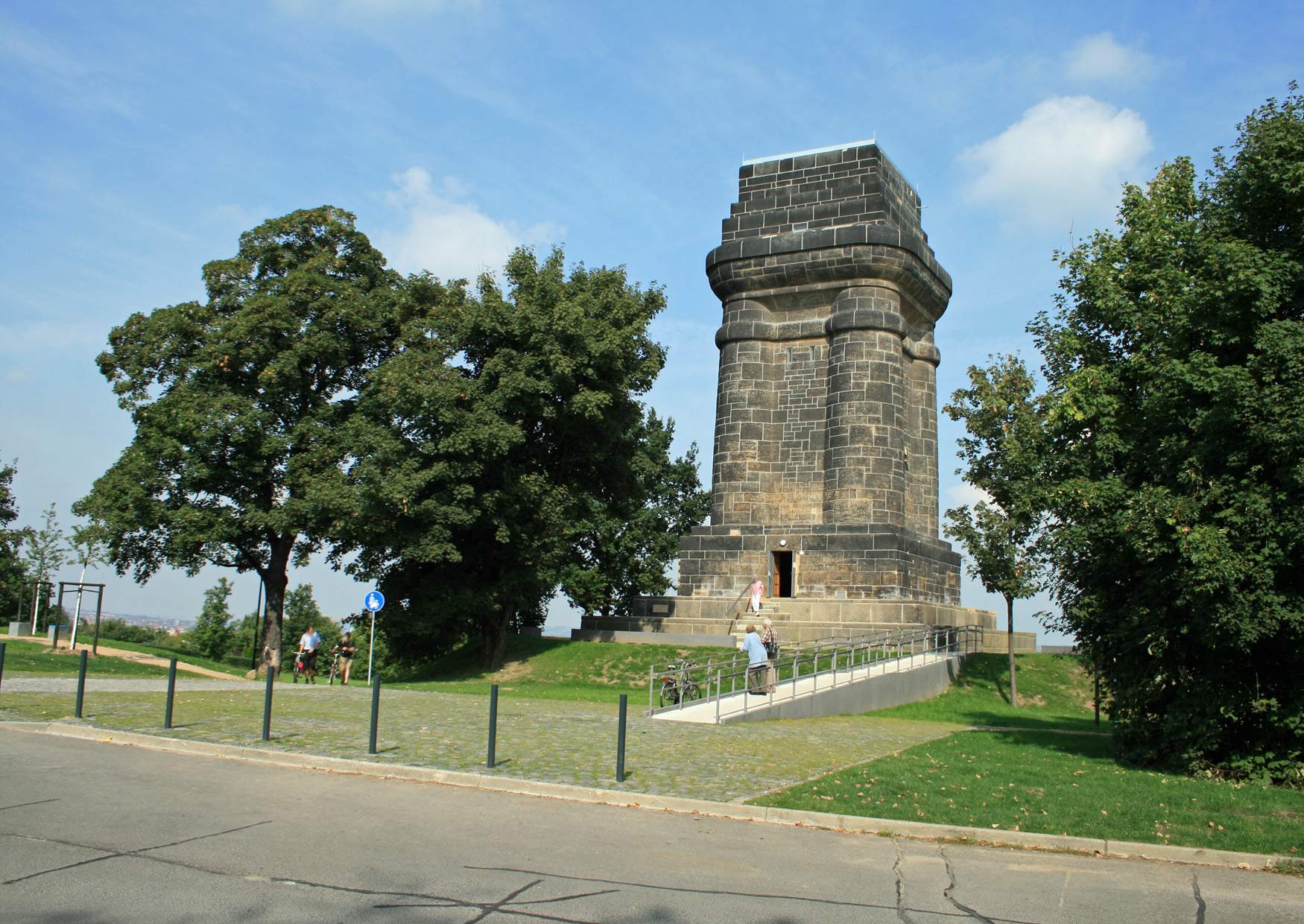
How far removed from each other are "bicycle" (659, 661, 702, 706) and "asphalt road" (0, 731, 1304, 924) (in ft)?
28.8

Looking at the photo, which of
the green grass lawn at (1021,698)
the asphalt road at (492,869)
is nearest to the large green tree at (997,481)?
the green grass lawn at (1021,698)

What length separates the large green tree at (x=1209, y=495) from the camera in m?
10.7

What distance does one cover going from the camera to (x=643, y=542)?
42406mm

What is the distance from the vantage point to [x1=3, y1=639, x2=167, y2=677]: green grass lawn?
21781mm

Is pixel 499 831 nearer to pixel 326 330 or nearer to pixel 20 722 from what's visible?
pixel 20 722

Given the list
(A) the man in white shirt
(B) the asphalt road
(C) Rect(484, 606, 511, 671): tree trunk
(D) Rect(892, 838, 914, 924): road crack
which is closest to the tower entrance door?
(C) Rect(484, 606, 511, 671): tree trunk

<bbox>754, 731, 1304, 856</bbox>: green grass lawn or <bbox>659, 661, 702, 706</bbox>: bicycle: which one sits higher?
<bbox>659, 661, 702, 706</bbox>: bicycle

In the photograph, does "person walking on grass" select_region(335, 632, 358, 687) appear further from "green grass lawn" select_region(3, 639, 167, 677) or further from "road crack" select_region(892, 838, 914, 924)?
"road crack" select_region(892, 838, 914, 924)

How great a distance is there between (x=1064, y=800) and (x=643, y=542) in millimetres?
32899

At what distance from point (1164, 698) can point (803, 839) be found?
22.0 ft

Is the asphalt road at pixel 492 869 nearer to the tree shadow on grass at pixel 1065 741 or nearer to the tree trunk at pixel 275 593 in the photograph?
the tree shadow on grass at pixel 1065 741

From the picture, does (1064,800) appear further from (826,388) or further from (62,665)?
(62,665)

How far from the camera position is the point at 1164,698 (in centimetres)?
1273

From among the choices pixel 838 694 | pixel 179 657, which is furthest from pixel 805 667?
pixel 179 657
